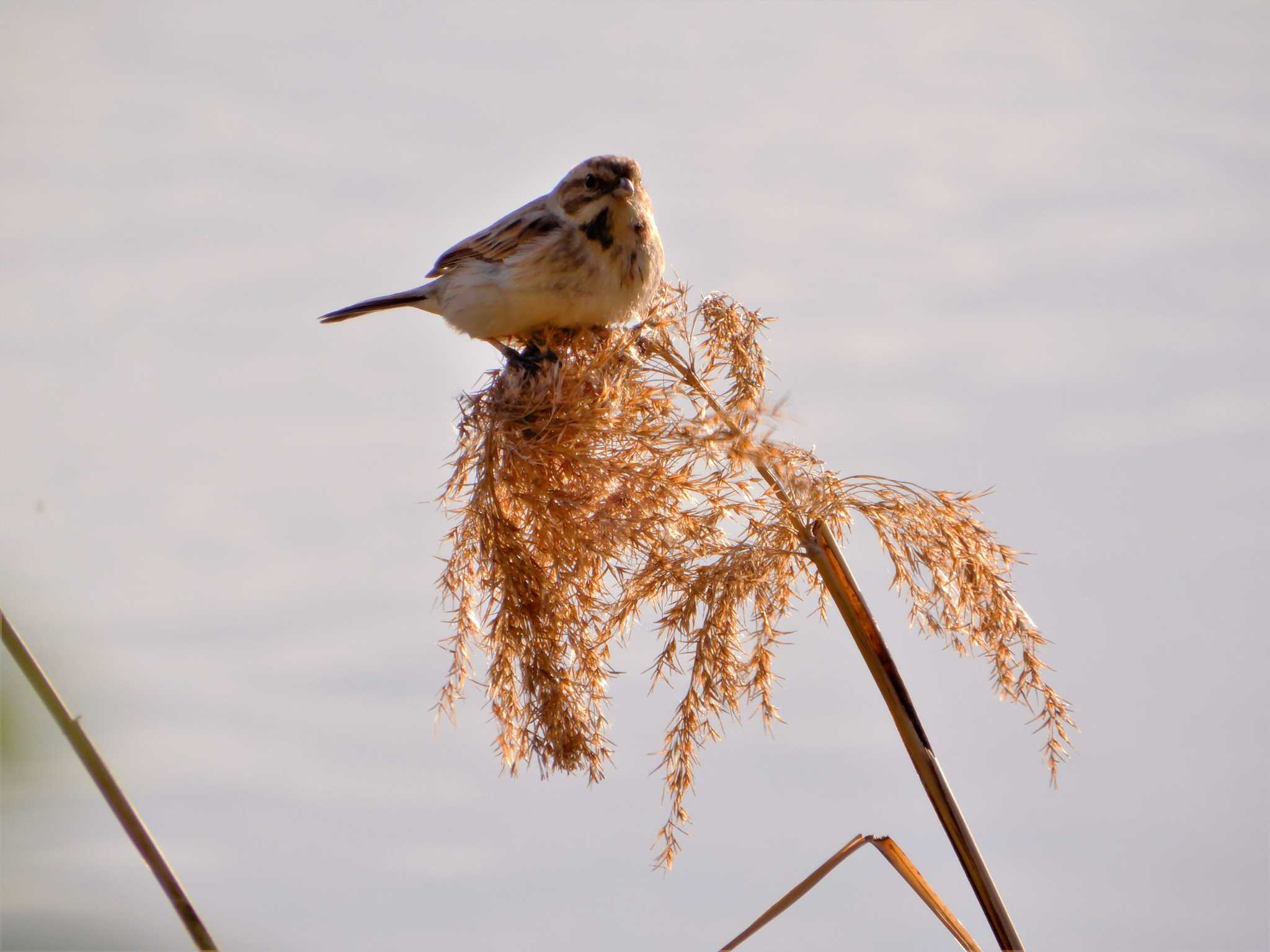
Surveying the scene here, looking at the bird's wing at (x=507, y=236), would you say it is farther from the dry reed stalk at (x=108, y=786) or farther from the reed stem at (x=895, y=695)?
the dry reed stalk at (x=108, y=786)

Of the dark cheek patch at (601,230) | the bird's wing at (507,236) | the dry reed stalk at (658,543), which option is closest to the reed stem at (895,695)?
the dry reed stalk at (658,543)

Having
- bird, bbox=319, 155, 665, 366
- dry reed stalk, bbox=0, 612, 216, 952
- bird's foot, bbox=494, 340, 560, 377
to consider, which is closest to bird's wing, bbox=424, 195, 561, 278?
bird, bbox=319, 155, 665, 366

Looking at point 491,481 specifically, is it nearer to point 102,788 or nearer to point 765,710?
point 765,710

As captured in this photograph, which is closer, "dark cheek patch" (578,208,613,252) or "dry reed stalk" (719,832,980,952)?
"dry reed stalk" (719,832,980,952)

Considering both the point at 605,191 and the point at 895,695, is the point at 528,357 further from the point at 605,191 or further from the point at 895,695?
the point at 895,695

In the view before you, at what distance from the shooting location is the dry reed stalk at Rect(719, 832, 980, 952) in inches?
81.3

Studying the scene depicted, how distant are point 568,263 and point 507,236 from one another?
457 mm

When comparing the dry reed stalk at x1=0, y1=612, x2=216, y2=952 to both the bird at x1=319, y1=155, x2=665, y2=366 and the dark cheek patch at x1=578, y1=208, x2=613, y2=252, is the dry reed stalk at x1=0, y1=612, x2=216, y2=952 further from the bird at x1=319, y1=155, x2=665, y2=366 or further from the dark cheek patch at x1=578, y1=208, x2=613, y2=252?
the dark cheek patch at x1=578, y1=208, x2=613, y2=252

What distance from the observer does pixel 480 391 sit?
2.70 meters

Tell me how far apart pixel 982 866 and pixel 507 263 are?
242 cm

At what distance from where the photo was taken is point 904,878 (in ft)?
7.06

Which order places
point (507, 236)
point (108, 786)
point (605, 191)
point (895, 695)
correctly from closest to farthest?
point (108, 786), point (895, 695), point (605, 191), point (507, 236)

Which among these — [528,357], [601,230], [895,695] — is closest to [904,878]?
[895,695]

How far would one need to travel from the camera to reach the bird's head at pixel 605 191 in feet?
12.3
